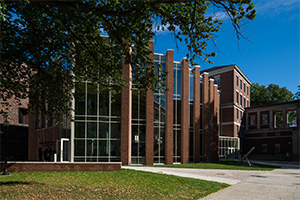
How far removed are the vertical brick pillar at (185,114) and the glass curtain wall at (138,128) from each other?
493 cm

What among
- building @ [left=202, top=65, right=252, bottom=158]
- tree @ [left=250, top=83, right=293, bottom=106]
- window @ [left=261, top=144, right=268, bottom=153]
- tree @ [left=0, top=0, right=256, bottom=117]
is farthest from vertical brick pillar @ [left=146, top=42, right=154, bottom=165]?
tree @ [left=250, top=83, right=293, bottom=106]

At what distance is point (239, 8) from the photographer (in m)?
7.98

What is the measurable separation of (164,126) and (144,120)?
105 inches

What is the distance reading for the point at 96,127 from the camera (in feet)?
82.8

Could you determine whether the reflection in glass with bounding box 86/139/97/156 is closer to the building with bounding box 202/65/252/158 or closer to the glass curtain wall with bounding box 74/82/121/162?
the glass curtain wall with bounding box 74/82/121/162

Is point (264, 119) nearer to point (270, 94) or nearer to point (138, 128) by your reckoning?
point (270, 94)

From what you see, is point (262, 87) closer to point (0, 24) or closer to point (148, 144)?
point (148, 144)

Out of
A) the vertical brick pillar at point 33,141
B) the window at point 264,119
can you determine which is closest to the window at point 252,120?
the window at point 264,119

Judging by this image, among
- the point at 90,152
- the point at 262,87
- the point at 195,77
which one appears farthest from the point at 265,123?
the point at 90,152

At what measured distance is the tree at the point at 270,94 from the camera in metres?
73.9

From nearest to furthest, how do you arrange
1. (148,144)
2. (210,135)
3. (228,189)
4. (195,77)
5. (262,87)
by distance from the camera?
(228,189), (148,144), (195,77), (210,135), (262,87)

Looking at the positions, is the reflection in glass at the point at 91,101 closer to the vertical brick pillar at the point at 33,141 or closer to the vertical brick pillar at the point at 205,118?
the vertical brick pillar at the point at 33,141

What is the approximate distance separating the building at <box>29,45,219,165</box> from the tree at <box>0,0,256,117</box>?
396 inches

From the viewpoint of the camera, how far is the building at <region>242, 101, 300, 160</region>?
49.0m
